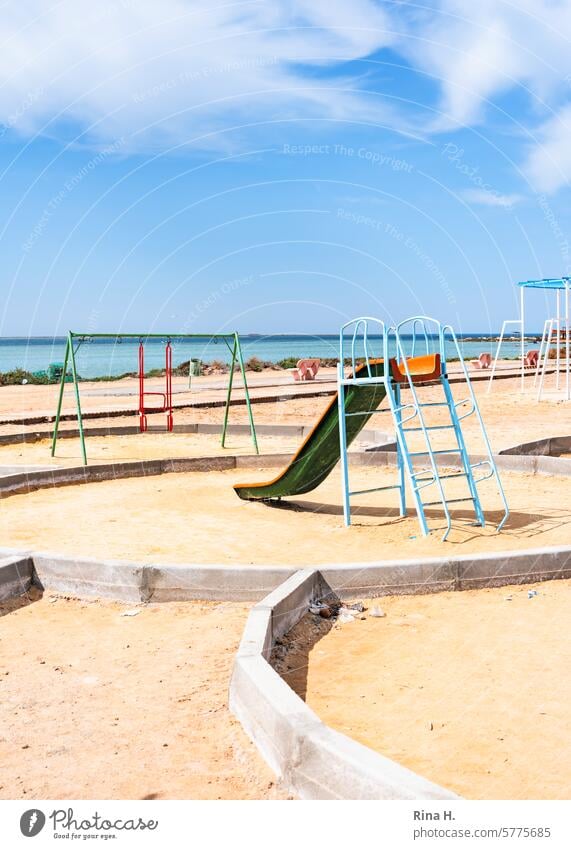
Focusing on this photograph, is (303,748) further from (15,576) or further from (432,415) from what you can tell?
(432,415)

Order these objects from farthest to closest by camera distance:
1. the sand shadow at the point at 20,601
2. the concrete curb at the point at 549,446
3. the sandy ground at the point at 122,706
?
the concrete curb at the point at 549,446 → the sand shadow at the point at 20,601 → the sandy ground at the point at 122,706

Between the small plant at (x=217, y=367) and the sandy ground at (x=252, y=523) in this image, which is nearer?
the sandy ground at (x=252, y=523)

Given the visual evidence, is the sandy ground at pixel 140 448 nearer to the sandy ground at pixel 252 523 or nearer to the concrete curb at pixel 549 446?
the sandy ground at pixel 252 523

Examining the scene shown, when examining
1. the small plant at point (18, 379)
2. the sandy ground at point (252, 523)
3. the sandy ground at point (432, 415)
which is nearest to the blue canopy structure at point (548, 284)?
the sandy ground at point (432, 415)

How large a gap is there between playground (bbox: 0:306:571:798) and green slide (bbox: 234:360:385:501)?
23 millimetres

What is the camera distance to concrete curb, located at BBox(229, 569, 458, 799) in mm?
2592

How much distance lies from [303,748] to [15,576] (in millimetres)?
3047

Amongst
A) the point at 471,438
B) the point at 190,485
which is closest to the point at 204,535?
the point at 190,485

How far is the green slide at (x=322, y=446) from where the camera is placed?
7613 millimetres

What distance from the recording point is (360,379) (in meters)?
7.37

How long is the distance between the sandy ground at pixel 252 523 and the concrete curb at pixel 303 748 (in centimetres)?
249

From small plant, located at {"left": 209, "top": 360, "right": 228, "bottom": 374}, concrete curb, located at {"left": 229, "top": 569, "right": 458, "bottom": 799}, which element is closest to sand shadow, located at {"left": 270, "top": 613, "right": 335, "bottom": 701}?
concrete curb, located at {"left": 229, "top": 569, "right": 458, "bottom": 799}
